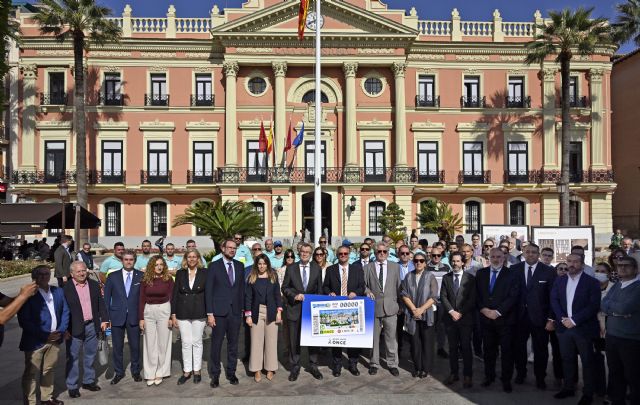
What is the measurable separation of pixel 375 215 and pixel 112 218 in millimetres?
16857

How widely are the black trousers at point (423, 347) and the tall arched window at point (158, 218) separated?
26.6 meters

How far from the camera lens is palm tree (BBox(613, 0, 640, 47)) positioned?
27.7m

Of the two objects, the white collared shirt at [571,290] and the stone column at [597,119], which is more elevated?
the stone column at [597,119]

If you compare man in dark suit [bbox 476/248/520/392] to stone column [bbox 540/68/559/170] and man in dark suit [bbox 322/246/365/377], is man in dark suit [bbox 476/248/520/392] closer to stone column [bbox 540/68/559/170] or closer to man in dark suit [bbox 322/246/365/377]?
man in dark suit [bbox 322/246/365/377]

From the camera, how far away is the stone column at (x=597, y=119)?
1292 inches

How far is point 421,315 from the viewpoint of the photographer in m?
7.62

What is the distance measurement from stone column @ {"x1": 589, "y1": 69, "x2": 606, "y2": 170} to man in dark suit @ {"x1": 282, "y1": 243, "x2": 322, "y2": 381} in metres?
30.7

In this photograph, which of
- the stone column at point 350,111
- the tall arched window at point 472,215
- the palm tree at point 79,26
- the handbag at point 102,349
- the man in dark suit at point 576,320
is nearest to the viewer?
the man in dark suit at point 576,320

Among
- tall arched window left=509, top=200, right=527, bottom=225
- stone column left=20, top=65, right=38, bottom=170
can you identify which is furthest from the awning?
tall arched window left=509, top=200, right=527, bottom=225

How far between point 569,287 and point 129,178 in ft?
96.9

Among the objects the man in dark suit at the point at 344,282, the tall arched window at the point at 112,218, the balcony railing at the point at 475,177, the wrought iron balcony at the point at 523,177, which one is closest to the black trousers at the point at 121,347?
the man in dark suit at the point at 344,282

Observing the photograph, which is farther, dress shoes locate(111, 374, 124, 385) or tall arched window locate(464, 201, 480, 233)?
tall arched window locate(464, 201, 480, 233)

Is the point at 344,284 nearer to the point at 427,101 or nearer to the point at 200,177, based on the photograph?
the point at 200,177

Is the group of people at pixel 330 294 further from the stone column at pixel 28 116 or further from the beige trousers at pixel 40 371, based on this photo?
the stone column at pixel 28 116
